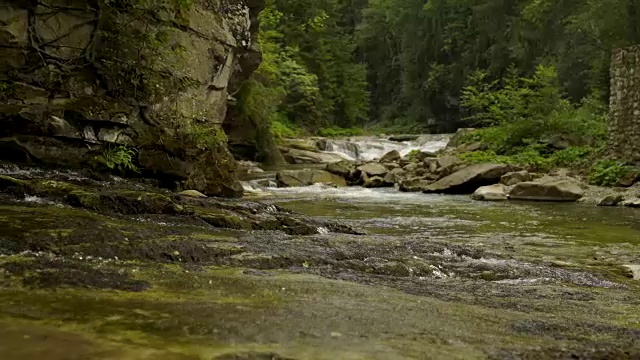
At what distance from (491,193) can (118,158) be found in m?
8.18

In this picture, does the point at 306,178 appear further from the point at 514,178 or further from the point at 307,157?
the point at 307,157

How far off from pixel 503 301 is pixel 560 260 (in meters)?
2.79

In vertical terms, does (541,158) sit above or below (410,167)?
above

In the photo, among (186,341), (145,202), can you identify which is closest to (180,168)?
(145,202)

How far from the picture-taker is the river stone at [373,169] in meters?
17.5

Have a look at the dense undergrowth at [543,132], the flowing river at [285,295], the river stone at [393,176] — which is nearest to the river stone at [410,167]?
the river stone at [393,176]

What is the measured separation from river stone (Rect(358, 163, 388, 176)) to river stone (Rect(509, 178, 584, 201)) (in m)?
5.10

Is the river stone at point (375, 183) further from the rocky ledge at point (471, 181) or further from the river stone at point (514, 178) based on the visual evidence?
the river stone at point (514, 178)

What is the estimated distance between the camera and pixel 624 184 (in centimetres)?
1342

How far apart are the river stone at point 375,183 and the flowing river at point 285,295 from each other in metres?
9.42

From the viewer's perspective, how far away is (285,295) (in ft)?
10.4

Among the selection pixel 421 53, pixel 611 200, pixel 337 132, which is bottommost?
pixel 611 200

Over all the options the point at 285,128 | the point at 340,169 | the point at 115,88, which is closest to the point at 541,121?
the point at 340,169

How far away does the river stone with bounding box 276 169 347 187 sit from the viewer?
15766mm
